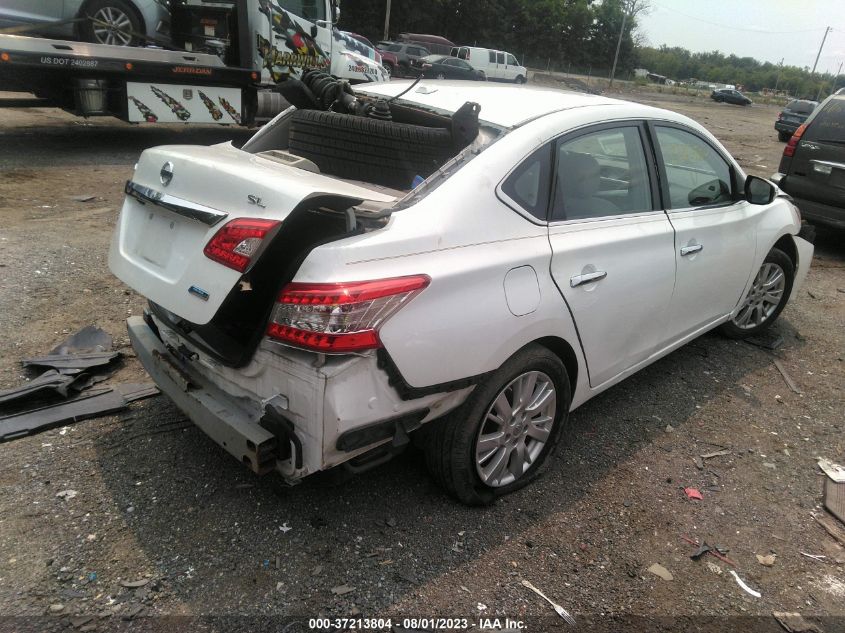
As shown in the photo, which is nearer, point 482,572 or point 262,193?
point 262,193

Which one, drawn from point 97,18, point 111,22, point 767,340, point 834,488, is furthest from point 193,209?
point 111,22

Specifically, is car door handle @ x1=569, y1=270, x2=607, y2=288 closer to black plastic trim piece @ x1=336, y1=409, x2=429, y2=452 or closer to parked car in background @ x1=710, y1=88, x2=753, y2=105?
black plastic trim piece @ x1=336, y1=409, x2=429, y2=452

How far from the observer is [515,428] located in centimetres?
292

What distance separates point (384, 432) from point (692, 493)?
5.74ft

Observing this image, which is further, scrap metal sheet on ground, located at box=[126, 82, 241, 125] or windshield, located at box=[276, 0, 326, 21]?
windshield, located at box=[276, 0, 326, 21]

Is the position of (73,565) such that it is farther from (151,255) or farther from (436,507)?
(436,507)

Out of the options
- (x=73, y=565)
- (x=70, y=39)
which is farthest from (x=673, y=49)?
(x=73, y=565)

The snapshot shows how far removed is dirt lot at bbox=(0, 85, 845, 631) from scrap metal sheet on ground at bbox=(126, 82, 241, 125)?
6.43 metres

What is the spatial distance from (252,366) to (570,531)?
155 centimetres

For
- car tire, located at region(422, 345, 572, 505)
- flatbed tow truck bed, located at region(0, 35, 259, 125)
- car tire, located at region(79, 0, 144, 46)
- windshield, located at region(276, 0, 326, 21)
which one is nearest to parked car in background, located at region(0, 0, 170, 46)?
car tire, located at region(79, 0, 144, 46)

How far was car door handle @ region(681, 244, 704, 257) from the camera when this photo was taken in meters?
3.62

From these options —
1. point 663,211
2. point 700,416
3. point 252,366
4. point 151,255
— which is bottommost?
point 700,416

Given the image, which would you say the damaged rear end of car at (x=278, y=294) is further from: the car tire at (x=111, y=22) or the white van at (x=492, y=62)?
the white van at (x=492, y=62)

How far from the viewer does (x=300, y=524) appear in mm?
2746
